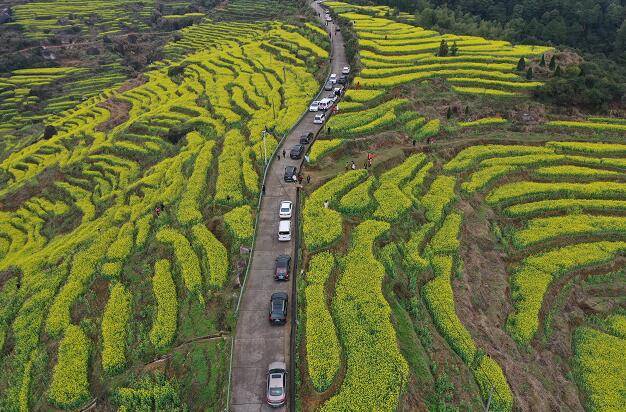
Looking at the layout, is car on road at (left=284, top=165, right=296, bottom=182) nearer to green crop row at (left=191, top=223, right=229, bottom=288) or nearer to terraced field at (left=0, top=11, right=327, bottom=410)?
terraced field at (left=0, top=11, right=327, bottom=410)

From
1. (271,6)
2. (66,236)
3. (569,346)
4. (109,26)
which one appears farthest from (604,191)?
(109,26)

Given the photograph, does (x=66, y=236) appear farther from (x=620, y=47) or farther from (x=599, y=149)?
(x=620, y=47)

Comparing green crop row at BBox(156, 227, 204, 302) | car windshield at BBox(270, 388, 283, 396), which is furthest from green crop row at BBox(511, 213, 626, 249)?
green crop row at BBox(156, 227, 204, 302)

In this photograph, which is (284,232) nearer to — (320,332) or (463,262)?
(320,332)

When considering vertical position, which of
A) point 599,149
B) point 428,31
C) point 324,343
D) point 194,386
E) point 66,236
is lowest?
point 66,236

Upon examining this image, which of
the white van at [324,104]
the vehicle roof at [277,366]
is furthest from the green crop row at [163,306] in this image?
the white van at [324,104]

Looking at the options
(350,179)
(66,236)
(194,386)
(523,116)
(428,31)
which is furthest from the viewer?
(428,31)

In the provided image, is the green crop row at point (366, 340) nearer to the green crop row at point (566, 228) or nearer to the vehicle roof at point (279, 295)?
the vehicle roof at point (279, 295)
